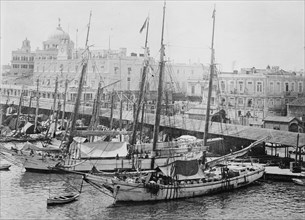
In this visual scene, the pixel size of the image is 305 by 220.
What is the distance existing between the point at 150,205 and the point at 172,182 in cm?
265

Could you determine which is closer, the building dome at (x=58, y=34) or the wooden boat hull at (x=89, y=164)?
the wooden boat hull at (x=89, y=164)

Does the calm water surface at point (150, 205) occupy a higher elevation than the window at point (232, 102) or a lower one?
lower

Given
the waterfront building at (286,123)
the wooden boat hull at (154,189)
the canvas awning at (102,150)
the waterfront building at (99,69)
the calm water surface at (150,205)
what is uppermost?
the waterfront building at (99,69)

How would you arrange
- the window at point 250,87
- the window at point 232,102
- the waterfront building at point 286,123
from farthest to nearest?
the window at point 232,102 < the window at point 250,87 < the waterfront building at point 286,123

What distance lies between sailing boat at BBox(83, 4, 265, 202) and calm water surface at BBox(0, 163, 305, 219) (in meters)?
0.65

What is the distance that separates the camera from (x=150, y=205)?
90.3 feet

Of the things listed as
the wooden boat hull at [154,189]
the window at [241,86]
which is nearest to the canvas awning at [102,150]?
the wooden boat hull at [154,189]

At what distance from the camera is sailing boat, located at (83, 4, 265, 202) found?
27.5m

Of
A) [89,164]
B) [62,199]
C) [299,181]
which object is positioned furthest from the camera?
[89,164]

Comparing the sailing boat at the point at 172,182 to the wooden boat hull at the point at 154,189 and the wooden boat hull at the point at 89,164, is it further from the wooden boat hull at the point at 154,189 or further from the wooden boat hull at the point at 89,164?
the wooden boat hull at the point at 89,164

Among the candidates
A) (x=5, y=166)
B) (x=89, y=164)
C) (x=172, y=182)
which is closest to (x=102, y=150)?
(x=89, y=164)

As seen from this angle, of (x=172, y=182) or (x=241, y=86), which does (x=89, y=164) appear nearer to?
(x=172, y=182)

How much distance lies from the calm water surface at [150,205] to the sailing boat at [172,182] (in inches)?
25.5

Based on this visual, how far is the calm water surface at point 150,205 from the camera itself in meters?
24.9
